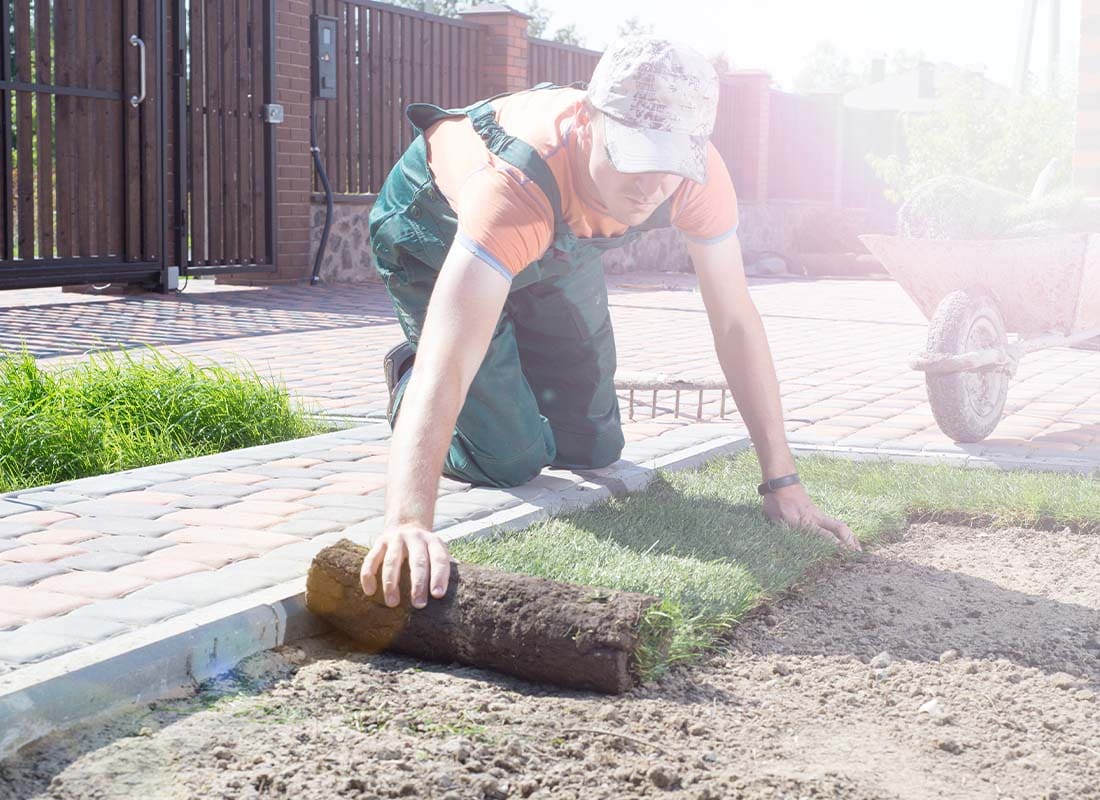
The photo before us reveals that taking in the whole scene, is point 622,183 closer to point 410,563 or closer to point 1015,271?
point 410,563

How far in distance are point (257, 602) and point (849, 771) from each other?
1.27 m

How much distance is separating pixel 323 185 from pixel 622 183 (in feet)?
35.0

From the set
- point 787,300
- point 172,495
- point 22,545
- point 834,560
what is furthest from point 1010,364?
point 787,300

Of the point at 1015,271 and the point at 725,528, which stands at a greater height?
the point at 1015,271

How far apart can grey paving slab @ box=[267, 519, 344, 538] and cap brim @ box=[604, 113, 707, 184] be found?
4.38 ft

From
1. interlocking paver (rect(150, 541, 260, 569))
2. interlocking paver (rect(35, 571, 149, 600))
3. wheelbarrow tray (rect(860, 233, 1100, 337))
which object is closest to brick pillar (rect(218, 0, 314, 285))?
wheelbarrow tray (rect(860, 233, 1100, 337))

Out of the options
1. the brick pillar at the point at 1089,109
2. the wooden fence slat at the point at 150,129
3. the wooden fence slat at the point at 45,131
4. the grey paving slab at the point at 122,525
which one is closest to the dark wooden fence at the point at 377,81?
the wooden fence slat at the point at 150,129

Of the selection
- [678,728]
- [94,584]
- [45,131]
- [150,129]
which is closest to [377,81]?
[150,129]

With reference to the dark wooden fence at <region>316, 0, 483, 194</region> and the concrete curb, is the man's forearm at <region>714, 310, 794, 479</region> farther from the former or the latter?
the dark wooden fence at <region>316, 0, 483, 194</region>

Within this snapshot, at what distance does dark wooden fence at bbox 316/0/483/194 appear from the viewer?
13.8m

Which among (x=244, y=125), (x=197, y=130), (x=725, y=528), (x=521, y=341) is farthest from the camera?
(x=244, y=125)

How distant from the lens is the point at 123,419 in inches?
193

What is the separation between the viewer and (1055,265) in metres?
5.84

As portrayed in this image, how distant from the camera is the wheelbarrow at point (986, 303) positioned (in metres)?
5.49
